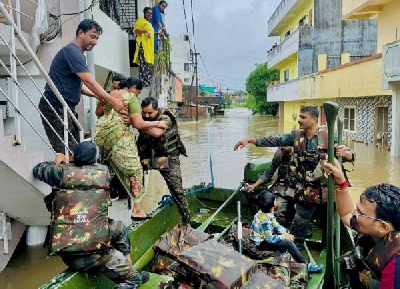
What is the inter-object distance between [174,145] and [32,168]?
169cm

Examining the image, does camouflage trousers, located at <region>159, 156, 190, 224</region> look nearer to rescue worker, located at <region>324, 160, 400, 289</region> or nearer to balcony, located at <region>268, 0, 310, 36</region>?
rescue worker, located at <region>324, 160, 400, 289</region>

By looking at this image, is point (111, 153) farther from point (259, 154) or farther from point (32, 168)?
point (259, 154)

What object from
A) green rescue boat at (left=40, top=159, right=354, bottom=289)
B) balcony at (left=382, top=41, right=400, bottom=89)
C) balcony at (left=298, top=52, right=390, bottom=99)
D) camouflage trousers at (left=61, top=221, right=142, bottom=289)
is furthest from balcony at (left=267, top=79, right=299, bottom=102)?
camouflage trousers at (left=61, top=221, right=142, bottom=289)

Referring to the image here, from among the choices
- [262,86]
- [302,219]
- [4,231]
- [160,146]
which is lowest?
[4,231]

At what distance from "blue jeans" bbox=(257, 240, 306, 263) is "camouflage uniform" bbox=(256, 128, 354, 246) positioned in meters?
0.64

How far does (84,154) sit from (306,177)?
2548mm

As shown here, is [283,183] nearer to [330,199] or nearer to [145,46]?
[330,199]

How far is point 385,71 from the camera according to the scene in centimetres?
1260

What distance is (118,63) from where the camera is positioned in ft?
32.9

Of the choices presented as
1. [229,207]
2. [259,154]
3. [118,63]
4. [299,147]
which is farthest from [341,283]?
[259,154]

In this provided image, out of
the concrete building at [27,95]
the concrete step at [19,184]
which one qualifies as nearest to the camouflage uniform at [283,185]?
the concrete building at [27,95]

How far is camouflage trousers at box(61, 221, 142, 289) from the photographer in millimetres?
3090

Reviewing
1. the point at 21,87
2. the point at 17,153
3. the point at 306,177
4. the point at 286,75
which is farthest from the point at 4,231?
the point at 286,75

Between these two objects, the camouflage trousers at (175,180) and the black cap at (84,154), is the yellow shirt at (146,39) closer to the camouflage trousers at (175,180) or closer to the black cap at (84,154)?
the camouflage trousers at (175,180)
